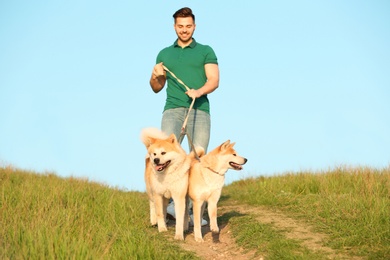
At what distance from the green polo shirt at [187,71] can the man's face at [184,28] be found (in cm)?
15

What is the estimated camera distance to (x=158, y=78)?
7266 mm

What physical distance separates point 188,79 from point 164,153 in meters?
1.46

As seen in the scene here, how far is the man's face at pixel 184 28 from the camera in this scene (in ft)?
22.5

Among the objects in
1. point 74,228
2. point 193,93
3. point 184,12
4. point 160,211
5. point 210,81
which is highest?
point 184,12

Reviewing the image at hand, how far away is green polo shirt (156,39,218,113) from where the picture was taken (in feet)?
22.5

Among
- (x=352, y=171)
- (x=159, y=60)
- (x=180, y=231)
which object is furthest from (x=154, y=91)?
(x=352, y=171)

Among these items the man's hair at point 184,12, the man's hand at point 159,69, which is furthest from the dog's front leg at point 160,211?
the man's hair at point 184,12

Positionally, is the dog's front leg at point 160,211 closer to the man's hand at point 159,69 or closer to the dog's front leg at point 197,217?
the dog's front leg at point 197,217

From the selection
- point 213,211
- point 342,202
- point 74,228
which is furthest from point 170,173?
point 342,202

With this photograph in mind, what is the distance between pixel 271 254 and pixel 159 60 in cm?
338

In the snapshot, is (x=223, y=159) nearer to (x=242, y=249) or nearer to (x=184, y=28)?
(x=242, y=249)

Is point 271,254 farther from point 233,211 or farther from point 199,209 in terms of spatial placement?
point 233,211

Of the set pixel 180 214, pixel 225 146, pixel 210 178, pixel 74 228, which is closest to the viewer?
pixel 74 228

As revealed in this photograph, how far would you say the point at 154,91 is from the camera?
7430 millimetres
